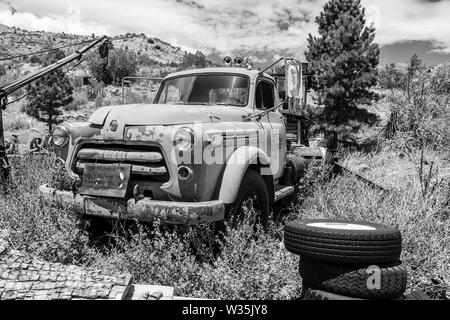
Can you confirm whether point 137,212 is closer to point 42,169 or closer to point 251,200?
point 251,200

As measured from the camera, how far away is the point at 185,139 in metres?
3.54

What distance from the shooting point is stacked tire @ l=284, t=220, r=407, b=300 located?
8.55 feet

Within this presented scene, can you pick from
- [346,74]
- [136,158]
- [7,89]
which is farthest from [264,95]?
[346,74]

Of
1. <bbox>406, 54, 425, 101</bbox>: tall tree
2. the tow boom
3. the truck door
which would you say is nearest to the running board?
the truck door

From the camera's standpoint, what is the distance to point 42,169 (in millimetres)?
5574

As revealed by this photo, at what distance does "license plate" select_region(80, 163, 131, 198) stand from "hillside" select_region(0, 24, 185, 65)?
41466 millimetres

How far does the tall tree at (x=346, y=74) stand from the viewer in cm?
1288

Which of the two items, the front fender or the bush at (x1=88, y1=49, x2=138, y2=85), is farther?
the bush at (x1=88, y1=49, x2=138, y2=85)

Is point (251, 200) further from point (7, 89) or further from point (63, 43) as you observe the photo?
point (63, 43)

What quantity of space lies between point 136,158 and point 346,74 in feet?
35.2

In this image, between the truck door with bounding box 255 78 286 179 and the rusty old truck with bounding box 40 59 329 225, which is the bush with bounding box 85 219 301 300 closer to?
the rusty old truck with bounding box 40 59 329 225

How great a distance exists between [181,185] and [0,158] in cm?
330

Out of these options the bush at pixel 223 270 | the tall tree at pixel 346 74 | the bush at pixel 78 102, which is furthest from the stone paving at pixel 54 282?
the bush at pixel 78 102
